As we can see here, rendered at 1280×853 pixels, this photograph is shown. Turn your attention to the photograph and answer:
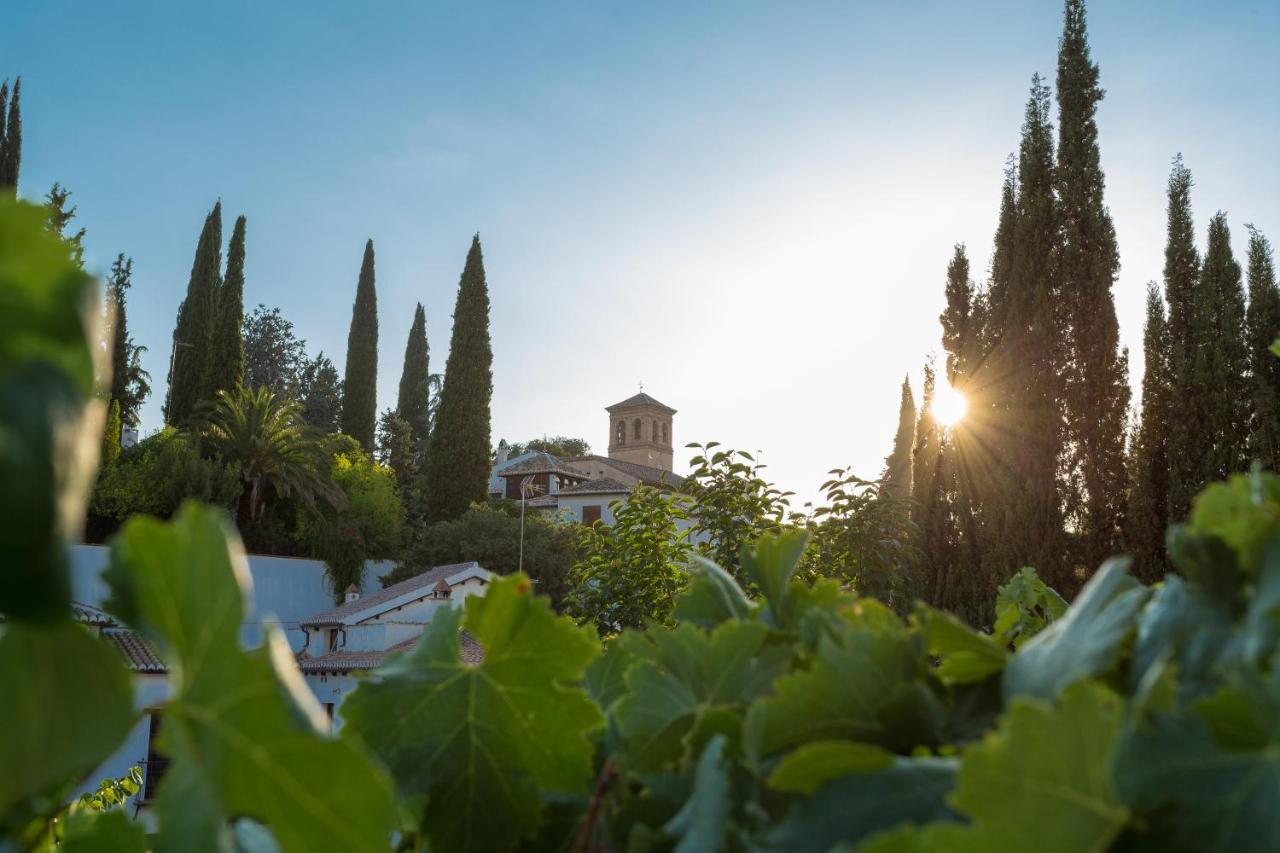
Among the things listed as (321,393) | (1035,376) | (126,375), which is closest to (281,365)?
(321,393)

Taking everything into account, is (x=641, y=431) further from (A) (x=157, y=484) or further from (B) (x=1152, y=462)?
(B) (x=1152, y=462)

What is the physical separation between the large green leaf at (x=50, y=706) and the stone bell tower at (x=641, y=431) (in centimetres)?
4742

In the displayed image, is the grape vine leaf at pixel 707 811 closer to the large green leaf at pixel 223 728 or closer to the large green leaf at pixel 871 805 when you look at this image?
the large green leaf at pixel 871 805

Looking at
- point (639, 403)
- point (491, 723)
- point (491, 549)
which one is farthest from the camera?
point (639, 403)

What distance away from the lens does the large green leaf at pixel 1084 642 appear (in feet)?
1.22

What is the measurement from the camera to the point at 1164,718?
0.98 ft

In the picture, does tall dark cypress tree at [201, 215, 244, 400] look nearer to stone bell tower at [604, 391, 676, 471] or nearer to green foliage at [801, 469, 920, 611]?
green foliage at [801, 469, 920, 611]

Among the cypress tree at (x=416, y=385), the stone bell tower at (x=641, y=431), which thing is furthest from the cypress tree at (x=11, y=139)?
the stone bell tower at (x=641, y=431)

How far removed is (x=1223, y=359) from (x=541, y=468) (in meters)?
26.8

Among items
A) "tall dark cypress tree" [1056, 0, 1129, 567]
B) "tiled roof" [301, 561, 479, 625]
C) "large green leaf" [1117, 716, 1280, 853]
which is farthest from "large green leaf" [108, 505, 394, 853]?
"tiled roof" [301, 561, 479, 625]

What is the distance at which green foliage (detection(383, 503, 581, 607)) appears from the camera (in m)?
23.6

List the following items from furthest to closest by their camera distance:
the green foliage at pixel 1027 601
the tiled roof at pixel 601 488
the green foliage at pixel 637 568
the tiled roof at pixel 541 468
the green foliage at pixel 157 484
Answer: the tiled roof at pixel 541 468, the tiled roof at pixel 601 488, the green foliage at pixel 157 484, the green foliage at pixel 637 568, the green foliage at pixel 1027 601

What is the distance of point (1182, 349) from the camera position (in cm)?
1425

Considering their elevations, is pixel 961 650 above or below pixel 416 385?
below
